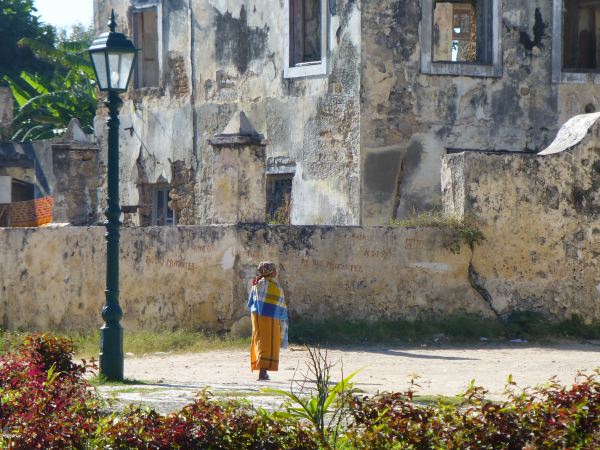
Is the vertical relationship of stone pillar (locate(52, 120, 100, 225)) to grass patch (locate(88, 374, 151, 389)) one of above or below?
above

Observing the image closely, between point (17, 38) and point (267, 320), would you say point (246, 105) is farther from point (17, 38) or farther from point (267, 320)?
point (17, 38)

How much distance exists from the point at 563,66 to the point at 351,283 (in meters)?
6.77

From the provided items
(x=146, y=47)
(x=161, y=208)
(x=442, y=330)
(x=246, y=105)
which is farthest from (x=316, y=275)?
(x=146, y=47)

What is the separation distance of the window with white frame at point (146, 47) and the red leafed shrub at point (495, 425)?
16.1 metres

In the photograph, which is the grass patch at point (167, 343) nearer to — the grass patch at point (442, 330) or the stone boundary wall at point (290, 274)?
the stone boundary wall at point (290, 274)

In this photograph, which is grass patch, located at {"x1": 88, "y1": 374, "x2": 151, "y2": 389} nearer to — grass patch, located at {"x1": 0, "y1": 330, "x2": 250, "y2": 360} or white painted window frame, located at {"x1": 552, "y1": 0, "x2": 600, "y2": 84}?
grass patch, located at {"x1": 0, "y1": 330, "x2": 250, "y2": 360}

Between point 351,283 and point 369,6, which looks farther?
point 369,6

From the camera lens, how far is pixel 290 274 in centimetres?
1600

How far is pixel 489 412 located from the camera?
26.0 ft

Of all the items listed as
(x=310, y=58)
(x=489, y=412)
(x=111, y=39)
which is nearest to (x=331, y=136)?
(x=310, y=58)

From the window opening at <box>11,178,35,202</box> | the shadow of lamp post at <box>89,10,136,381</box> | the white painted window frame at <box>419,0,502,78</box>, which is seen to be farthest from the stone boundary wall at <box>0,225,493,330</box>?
the window opening at <box>11,178,35,202</box>

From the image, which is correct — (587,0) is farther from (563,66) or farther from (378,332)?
(378,332)

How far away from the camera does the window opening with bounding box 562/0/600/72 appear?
2098cm

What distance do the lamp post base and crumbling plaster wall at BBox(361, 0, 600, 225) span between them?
7945 millimetres
